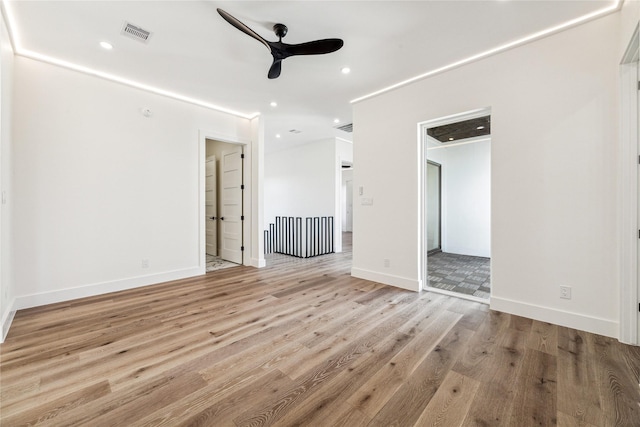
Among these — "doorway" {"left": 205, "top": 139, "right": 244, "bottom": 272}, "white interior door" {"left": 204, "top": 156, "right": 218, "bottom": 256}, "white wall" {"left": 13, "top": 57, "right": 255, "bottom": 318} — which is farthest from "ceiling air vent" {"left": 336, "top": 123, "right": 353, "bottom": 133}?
"white interior door" {"left": 204, "top": 156, "right": 218, "bottom": 256}

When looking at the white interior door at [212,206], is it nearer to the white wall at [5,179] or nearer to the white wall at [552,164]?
the white wall at [5,179]

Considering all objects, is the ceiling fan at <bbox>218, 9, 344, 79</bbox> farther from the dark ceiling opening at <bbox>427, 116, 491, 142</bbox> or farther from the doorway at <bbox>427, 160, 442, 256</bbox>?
the doorway at <bbox>427, 160, 442, 256</bbox>

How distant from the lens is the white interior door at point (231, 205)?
501 cm

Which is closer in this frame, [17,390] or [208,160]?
[17,390]

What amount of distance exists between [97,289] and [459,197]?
6.62 meters

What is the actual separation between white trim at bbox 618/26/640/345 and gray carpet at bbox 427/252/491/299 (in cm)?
117

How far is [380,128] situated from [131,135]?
3464 mm

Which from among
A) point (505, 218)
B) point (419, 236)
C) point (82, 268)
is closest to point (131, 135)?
point (82, 268)

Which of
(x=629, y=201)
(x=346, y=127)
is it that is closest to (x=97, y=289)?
(x=346, y=127)

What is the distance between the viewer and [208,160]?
5.86m

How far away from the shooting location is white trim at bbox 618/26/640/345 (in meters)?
2.05

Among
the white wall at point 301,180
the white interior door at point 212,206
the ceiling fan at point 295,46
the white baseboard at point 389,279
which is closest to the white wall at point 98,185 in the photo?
the white interior door at point 212,206

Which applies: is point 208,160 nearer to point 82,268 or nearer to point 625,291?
point 82,268

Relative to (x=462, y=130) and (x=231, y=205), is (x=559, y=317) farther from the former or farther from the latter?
(x=231, y=205)
